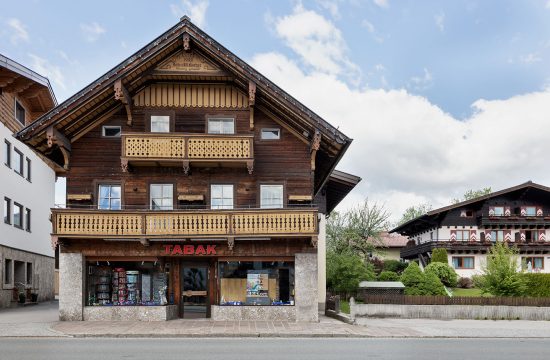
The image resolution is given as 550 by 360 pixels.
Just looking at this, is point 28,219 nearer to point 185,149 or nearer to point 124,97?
point 124,97

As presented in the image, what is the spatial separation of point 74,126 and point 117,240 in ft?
16.4

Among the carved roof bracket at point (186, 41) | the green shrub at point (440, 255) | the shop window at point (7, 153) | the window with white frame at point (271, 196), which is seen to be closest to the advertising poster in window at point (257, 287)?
the window with white frame at point (271, 196)

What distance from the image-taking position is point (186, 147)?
996 inches

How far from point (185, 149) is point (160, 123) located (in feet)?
7.61

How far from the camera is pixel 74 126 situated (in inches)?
1034

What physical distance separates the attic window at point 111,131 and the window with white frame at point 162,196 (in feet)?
8.71

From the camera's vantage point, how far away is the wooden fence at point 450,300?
28.6 meters

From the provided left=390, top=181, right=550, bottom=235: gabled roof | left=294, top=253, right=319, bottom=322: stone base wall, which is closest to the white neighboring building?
left=294, top=253, right=319, bottom=322: stone base wall

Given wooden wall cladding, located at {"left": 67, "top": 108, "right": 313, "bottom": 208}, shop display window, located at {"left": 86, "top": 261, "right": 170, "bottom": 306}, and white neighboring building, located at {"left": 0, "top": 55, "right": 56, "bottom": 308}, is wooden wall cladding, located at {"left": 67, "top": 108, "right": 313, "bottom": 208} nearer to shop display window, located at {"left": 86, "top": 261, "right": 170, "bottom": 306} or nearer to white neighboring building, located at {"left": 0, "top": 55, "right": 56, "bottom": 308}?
shop display window, located at {"left": 86, "top": 261, "right": 170, "bottom": 306}

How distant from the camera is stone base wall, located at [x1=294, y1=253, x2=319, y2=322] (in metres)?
25.7

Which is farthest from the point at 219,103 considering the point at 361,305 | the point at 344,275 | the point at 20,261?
the point at 20,261

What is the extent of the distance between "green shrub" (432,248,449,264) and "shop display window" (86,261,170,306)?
35584mm

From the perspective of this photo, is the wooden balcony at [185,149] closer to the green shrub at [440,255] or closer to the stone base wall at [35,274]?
the stone base wall at [35,274]

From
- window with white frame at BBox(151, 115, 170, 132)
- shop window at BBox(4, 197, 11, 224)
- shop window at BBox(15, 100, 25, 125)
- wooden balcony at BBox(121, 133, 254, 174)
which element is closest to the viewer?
wooden balcony at BBox(121, 133, 254, 174)
